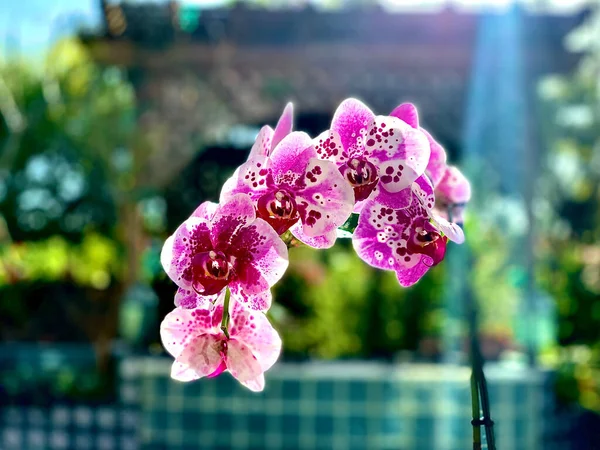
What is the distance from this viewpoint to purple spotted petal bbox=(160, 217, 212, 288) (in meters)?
0.33

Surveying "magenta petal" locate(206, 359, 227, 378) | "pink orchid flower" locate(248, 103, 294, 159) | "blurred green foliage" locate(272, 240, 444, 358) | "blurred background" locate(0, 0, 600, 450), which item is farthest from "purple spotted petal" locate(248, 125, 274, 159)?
"blurred green foliage" locate(272, 240, 444, 358)

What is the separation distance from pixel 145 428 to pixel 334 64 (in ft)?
6.37

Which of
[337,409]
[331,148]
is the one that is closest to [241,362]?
[331,148]

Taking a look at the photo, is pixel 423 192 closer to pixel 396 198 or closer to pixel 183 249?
pixel 396 198

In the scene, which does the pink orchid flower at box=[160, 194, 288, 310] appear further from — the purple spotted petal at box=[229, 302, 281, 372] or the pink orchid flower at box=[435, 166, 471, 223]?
the pink orchid flower at box=[435, 166, 471, 223]

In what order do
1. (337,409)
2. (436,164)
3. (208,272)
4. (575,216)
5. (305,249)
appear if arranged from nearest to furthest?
(208,272) < (436,164) < (337,409) < (305,249) < (575,216)

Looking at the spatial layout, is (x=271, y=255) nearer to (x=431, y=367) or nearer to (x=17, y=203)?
(x=431, y=367)

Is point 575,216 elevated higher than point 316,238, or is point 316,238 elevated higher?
point 575,216

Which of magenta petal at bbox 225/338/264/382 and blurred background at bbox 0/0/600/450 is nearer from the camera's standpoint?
magenta petal at bbox 225/338/264/382

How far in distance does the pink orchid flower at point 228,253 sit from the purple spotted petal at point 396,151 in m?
0.06

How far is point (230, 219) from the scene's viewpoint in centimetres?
33

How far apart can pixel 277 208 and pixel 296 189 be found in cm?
1

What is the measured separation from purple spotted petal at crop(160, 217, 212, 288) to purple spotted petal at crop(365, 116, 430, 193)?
91 mm

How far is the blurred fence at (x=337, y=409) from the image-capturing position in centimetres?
216
